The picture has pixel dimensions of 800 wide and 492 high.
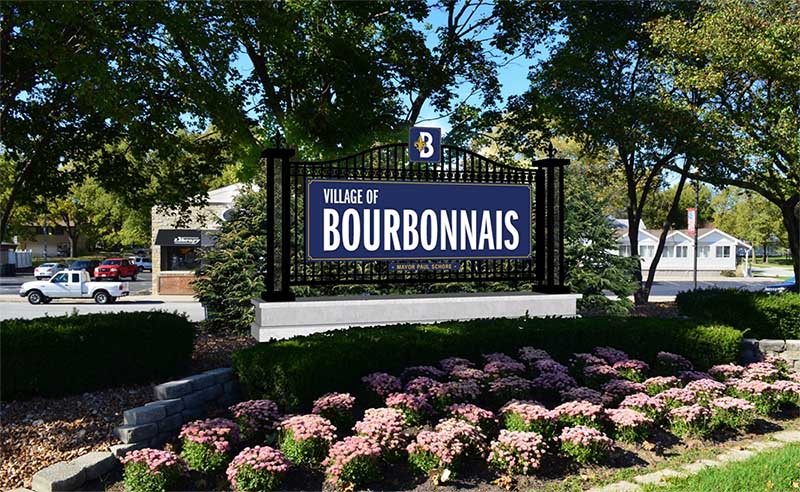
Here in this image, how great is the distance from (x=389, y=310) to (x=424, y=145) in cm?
283

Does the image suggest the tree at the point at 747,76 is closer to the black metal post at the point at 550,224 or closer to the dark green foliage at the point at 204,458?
the black metal post at the point at 550,224

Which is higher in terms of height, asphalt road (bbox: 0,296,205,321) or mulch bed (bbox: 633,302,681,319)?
mulch bed (bbox: 633,302,681,319)

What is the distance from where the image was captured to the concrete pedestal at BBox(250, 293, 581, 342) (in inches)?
341

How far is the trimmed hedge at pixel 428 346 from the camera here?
6.24 m

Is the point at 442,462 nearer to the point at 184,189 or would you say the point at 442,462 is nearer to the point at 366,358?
the point at 366,358

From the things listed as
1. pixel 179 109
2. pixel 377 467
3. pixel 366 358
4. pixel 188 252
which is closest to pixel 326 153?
pixel 179 109

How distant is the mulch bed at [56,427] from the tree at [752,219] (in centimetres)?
5210

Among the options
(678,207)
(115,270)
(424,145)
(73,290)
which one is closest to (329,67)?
(424,145)

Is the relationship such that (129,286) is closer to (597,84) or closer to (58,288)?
(58,288)

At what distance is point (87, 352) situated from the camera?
6.64 metres

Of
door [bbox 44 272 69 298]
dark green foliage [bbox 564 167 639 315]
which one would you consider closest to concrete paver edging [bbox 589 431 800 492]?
dark green foliage [bbox 564 167 639 315]

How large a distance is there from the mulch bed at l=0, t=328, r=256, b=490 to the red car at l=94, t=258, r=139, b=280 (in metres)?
33.6

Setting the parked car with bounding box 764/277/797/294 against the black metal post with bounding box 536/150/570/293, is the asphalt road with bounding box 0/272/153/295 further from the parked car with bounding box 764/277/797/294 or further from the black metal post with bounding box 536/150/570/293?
the parked car with bounding box 764/277/797/294

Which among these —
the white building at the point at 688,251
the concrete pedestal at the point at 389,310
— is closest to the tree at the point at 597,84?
the concrete pedestal at the point at 389,310
